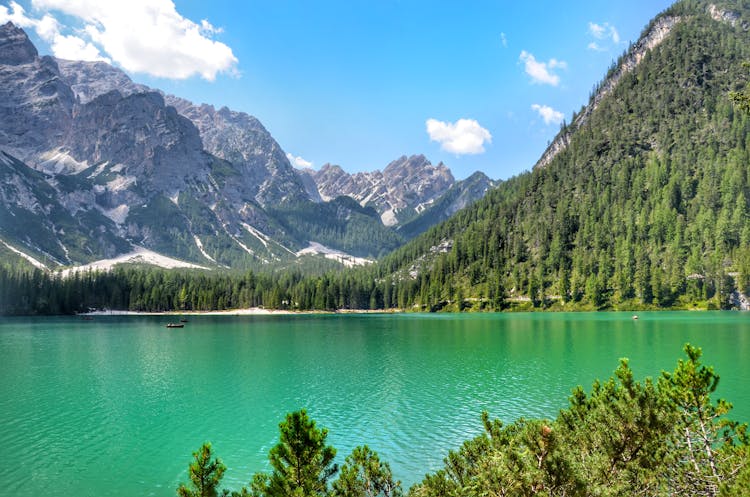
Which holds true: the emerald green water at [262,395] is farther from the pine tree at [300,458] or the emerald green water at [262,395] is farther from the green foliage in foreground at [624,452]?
the pine tree at [300,458]

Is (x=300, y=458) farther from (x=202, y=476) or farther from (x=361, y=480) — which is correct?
(x=202, y=476)

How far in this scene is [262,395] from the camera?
53.8 m

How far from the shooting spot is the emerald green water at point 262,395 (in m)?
32.5

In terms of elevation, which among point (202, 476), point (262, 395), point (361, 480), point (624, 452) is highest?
point (624, 452)

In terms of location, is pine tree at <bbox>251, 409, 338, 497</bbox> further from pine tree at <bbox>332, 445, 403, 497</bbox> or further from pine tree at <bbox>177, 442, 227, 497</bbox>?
pine tree at <bbox>177, 442, 227, 497</bbox>

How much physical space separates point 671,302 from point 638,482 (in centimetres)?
21827

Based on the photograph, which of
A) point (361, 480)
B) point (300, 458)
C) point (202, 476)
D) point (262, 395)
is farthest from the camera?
point (262, 395)

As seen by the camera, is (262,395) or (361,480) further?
(262,395)

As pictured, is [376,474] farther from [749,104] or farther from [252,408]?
[252,408]

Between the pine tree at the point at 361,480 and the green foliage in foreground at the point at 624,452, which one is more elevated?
the green foliage in foreground at the point at 624,452

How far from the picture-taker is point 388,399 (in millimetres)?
50125

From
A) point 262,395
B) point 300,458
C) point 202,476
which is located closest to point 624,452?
point 300,458

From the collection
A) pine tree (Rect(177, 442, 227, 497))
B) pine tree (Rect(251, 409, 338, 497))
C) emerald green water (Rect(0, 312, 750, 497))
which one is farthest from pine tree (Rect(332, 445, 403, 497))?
emerald green water (Rect(0, 312, 750, 497))

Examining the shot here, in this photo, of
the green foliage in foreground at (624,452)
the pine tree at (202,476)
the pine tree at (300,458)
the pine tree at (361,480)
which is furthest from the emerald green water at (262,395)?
the pine tree at (202,476)
